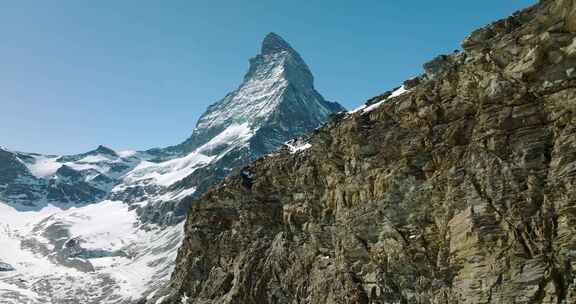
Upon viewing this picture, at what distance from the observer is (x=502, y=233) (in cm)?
3050

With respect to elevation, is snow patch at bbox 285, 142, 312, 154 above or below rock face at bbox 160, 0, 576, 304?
above

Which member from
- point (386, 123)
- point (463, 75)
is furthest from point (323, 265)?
point (463, 75)

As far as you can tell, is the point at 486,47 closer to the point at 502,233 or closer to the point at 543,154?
the point at 543,154

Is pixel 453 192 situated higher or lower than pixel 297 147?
lower

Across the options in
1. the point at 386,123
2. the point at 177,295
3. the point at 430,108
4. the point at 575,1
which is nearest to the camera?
the point at 575,1

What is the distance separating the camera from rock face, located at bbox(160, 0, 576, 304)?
29.3 meters

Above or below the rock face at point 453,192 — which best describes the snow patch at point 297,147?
above

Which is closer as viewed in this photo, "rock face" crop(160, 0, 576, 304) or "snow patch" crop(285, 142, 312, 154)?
"rock face" crop(160, 0, 576, 304)

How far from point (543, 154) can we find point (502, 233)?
5.15 meters

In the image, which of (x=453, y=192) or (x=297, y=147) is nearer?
(x=453, y=192)

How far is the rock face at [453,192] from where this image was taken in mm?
29344

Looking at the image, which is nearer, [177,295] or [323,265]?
[323,265]

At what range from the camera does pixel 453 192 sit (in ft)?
111

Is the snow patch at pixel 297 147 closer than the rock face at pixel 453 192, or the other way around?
the rock face at pixel 453 192
